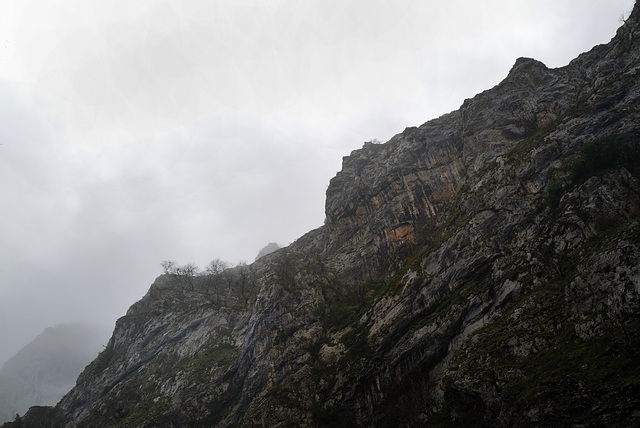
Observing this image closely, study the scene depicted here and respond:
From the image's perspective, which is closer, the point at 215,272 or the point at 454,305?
the point at 454,305

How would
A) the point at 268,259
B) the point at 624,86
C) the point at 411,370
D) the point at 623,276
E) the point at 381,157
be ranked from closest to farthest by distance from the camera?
the point at 623,276 → the point at 411,370 → the point at 624,86 → the point at 381,157 → the point at 268,259

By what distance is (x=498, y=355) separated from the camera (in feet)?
91.7

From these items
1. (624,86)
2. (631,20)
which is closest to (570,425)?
(624,86)

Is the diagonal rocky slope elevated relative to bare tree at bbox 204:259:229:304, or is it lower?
lower

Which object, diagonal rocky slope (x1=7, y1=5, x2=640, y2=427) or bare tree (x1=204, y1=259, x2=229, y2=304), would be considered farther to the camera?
bare tree (x1=204, y1=259, x2=229, y2=304)

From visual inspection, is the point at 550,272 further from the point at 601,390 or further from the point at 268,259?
the point at 268,259

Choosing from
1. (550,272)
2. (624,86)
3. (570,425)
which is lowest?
(570,425)

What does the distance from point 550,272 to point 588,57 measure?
230 ft

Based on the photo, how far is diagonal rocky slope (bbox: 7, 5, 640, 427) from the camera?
955 inches

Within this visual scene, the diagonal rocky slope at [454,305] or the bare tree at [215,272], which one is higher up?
the bare tree at [215,272]

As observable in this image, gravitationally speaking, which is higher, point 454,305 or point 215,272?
point 215,272

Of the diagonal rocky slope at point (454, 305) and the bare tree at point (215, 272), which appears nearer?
the diagonal rocky slope at point (454, 305)

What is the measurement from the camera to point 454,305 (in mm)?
39250

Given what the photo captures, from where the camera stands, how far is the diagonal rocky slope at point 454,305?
24.2 m
